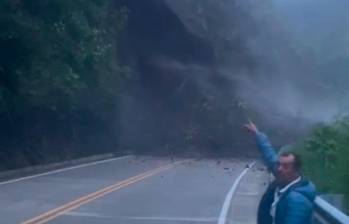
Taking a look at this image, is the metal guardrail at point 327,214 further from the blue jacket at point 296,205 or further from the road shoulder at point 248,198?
the road shoulder at point 248,198

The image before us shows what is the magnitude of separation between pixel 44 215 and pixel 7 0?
1318 cm

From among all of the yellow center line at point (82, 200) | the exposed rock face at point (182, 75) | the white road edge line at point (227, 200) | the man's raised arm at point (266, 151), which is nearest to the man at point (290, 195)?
the man's raised arm at point (266, 151)

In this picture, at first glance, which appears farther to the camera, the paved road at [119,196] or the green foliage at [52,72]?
the green foliage at [52,72]

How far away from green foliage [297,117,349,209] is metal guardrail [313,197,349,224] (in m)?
3.28

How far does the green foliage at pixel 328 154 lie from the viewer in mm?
16742

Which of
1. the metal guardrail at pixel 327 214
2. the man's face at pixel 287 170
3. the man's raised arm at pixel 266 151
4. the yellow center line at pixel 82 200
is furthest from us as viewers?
the yellow center line at pixel 82 200

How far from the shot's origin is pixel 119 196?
84.4 feet

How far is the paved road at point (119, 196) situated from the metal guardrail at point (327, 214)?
7.44m

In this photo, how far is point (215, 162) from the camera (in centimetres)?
4725

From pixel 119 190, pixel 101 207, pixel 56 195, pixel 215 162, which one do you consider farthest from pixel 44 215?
pixel 215 162

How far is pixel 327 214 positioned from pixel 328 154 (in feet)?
33.0

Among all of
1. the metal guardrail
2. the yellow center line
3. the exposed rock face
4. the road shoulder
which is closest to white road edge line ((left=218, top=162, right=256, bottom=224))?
the road shoulder

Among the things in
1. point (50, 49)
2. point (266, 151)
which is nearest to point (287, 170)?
point (266, 151)

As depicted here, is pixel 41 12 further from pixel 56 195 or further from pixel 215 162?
pixel 215 162
